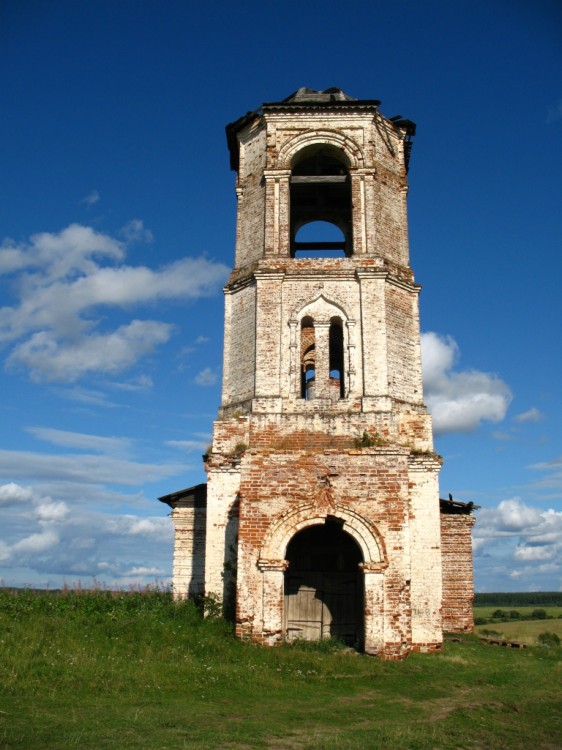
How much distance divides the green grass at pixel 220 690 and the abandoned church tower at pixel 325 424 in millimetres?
1006

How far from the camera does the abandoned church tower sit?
11469 mm

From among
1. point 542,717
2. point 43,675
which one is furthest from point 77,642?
point 542,717

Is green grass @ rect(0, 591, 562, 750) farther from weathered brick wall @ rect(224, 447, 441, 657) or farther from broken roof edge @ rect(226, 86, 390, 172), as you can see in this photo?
broken roof edge @ rect(226, 86, 390, 172)

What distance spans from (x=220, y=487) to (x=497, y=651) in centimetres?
664

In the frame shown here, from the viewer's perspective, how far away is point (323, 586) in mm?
13258

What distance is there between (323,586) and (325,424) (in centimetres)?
320

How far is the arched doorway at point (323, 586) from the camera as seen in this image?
13.0 m

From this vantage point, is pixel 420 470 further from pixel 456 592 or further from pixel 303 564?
pixel 456 592

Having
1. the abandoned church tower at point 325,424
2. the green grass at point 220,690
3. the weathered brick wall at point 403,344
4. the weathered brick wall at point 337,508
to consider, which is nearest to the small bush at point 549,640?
the abandoned church tower at point 325,424

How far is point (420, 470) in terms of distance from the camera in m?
13.4

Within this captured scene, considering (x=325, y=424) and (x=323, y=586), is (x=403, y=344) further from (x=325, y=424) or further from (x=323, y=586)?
(x=323, y=586)

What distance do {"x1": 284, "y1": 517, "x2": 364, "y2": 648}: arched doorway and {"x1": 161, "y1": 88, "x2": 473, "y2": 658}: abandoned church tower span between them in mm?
27

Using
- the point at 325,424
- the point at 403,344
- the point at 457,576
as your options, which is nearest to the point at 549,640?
the point at 457,576

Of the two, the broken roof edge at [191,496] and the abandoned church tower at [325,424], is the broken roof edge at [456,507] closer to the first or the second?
the abandoned church tower at [325,424]
